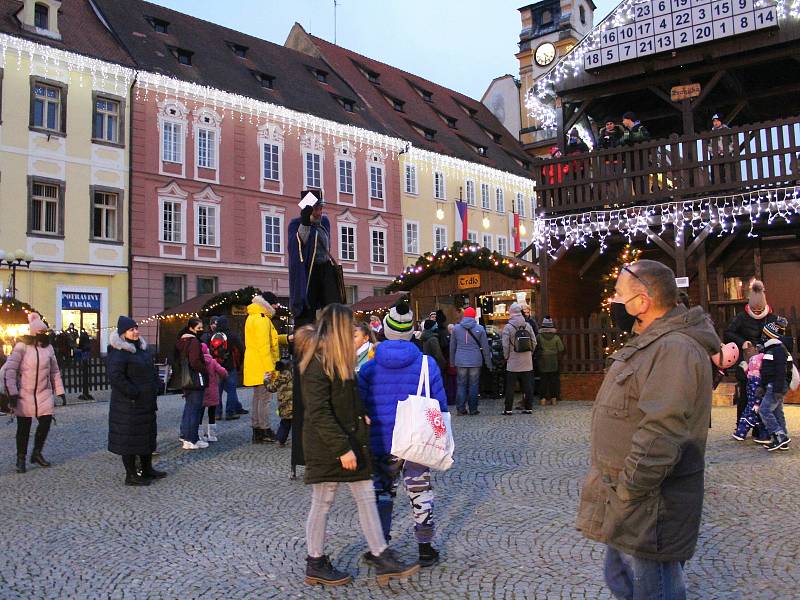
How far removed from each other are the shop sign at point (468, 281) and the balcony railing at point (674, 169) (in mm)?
3019

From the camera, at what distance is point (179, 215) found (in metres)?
29.6

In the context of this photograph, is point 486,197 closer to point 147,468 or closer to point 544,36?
point 544,36

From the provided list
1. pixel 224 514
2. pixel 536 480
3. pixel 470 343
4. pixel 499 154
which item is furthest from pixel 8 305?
pixel 499 154

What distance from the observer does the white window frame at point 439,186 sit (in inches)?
1564

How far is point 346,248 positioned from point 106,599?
31297 mm

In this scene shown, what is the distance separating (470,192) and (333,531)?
37.3 m


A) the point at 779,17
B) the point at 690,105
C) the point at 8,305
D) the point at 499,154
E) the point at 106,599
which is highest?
the point at 499,154

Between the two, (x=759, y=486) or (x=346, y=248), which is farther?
(x=346, y=248)

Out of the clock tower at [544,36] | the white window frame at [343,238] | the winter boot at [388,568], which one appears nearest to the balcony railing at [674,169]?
the winter boot at [388,568]

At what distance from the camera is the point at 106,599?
4.25 metres

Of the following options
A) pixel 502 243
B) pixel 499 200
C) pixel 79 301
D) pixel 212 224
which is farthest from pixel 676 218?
pixel 499 200

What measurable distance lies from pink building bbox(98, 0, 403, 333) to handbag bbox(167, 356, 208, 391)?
20.0m

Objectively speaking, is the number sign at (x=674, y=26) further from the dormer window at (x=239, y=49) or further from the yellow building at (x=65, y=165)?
the dormer window at (x=239, y=49)

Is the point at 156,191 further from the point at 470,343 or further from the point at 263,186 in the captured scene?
the point at 470,343
